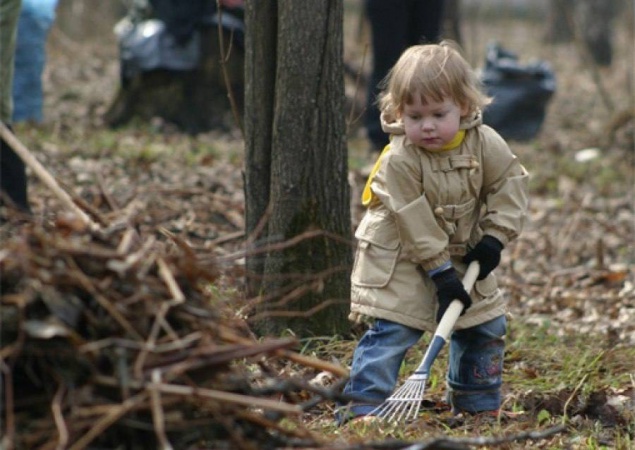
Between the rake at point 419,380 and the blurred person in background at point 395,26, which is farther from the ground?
the blurred person in background at point 395,26

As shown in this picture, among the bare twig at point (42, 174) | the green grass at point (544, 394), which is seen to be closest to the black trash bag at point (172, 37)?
the green grass at point (544, 394)

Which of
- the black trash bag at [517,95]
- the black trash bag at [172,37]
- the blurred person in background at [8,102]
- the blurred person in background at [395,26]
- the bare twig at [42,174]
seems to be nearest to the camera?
the bare twig at [42,174]

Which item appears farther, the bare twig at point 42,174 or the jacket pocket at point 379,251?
the jacket pocket at point 379,251

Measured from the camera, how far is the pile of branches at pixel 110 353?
2670mm

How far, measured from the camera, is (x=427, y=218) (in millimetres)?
4168

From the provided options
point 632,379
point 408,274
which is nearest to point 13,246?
point 408,274

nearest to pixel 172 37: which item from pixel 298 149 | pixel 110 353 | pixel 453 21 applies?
pixel 453 21

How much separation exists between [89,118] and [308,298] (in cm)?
681

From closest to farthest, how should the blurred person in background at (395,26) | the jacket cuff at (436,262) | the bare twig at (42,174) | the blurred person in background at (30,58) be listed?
1. the bare twig at (42,174)
2. the jacket cuff at (436,262)
3. the blurred person in background at (395,26)
4. the blurred person in background at (30,58)

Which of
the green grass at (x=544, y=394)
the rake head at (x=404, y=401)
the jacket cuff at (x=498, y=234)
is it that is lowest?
the green grass at (x=544, y=394)

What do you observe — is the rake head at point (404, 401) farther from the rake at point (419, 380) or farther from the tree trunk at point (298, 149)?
the tree trunk at point (298, 149)

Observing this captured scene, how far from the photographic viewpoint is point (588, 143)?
1141cm

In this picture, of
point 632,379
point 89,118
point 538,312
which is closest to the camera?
point 632,379

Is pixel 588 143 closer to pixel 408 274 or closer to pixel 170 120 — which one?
pixel 170 120
